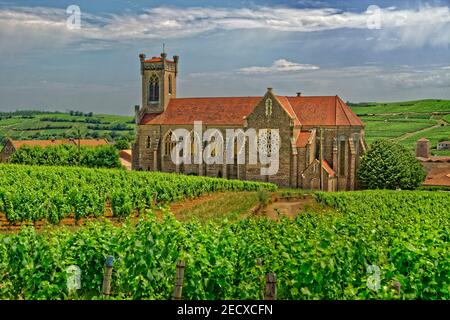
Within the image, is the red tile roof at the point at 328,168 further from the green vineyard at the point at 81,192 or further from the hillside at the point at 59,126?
the hillside at the point at 59,126

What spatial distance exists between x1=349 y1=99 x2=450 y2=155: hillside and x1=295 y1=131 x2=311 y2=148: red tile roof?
130 feet

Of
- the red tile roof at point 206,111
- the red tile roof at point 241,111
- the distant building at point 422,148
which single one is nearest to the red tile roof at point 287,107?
the red tile roof at point 241,111

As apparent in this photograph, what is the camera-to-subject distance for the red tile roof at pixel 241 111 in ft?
173

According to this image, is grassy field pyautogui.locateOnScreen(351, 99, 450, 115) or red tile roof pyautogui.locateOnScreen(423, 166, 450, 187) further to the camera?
grassy field pyautogui.locateOnScreen(351, 99, 450, 115)

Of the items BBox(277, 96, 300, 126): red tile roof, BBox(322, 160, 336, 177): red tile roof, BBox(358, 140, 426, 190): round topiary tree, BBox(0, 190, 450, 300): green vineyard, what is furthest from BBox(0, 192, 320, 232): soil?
BBox(0, 190, 450, 300): green vineyard

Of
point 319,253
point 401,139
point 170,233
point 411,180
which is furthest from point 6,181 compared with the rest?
point 401,139

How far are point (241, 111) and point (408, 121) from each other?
6082cm

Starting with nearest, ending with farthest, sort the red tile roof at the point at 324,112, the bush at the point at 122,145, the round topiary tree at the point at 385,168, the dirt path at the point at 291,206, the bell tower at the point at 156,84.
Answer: the dirt path at the point at 291,206
the round topiary tree at the point at 385,168
the red tile roof at the point at 324,112
the bell tower at the point at 156,84
the bush at the point at 122,145

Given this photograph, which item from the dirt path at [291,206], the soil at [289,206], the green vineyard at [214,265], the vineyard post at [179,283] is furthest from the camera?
the dirt path at [291,206]

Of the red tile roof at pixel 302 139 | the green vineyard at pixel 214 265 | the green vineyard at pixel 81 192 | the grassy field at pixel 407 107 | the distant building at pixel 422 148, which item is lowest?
the green vineyard at pixel 81 192

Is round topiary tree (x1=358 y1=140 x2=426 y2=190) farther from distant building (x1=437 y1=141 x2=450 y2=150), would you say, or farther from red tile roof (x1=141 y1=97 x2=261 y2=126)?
distant building (x1=437 y1=141 x2=450 y2=150)

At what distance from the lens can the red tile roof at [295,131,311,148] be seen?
170ft

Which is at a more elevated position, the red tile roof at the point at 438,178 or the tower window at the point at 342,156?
the tower window at the point at 342,156

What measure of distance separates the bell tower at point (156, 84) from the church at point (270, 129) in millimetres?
100
